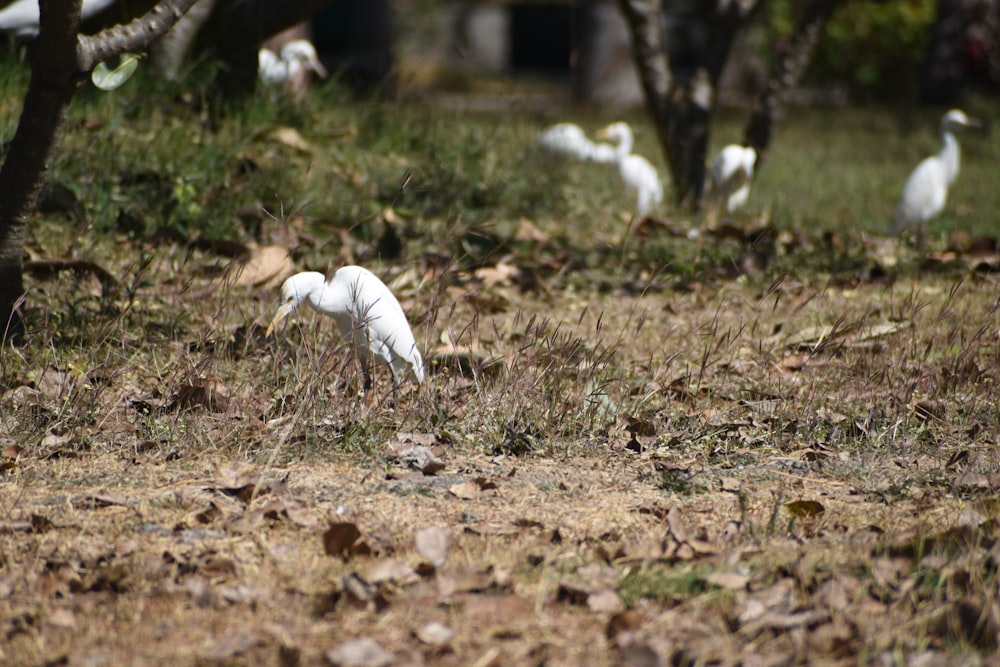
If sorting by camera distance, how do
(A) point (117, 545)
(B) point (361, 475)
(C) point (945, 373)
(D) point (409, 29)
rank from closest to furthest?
1. (A) point (117, 545)
2. (B) point (361, 475)
3. (C) point (945, 373)
4. (D) point (409, 29)

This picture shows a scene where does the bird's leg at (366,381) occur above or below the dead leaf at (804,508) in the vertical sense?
below

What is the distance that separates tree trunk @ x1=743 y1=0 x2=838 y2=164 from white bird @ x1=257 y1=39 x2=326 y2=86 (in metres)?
2.92

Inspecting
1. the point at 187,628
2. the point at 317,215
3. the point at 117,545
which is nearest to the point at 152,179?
the point at 317,215

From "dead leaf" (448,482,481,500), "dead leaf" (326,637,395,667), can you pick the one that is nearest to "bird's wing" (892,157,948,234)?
"dead leaf" (448,482,481,500)

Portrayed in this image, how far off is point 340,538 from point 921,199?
5140mm

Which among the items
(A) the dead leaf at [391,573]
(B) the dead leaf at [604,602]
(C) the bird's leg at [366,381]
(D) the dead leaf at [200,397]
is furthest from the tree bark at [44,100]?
(B) the dead leaf at [604,602]

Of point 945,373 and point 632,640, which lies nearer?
point 632,640

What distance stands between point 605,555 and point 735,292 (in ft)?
8.74

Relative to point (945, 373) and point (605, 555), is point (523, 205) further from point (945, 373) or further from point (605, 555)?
point (605, 555)

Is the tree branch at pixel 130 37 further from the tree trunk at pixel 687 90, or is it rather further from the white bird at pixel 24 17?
the tree trunk at pixel 687 90

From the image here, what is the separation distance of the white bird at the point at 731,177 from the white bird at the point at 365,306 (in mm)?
3652

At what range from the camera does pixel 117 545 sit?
8.14 feet

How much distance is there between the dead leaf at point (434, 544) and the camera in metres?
2.39

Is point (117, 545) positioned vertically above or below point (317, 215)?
above
